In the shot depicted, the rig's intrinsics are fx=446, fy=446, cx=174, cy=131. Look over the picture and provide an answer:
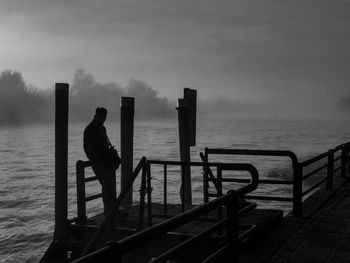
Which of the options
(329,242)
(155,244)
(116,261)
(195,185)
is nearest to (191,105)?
(155,244)

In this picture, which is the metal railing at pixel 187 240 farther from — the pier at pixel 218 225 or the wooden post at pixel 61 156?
the wooden post at pixel 61 156

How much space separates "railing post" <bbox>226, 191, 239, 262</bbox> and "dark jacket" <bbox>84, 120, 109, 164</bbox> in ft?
11.7

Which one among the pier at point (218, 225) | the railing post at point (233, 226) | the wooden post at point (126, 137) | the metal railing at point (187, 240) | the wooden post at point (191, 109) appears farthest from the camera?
the wooden post at point (126, 137)

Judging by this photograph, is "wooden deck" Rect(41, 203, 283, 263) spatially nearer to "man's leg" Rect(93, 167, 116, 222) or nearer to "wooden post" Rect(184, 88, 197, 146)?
"man's leg" Rect(93, 167, 116, 222)

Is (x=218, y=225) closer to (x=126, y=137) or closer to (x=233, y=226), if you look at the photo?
(x=233, y=226)

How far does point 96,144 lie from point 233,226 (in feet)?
12.2

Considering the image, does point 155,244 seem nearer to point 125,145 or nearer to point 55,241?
point 55,241

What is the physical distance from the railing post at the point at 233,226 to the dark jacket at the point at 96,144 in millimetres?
3556

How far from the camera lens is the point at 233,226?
4629 millimetres

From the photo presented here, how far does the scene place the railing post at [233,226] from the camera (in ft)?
14.7

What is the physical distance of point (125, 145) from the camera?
1008 centimetres

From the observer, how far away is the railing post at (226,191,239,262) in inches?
176

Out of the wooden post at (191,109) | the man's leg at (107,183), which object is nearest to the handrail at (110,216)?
the man's leg at (107,183)

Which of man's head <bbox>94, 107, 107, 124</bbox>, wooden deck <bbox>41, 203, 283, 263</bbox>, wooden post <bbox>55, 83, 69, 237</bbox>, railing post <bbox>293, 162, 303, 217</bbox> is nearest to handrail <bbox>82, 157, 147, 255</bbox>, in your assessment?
wooden deck <bbox>41, 203, 283, 263</bbox>
